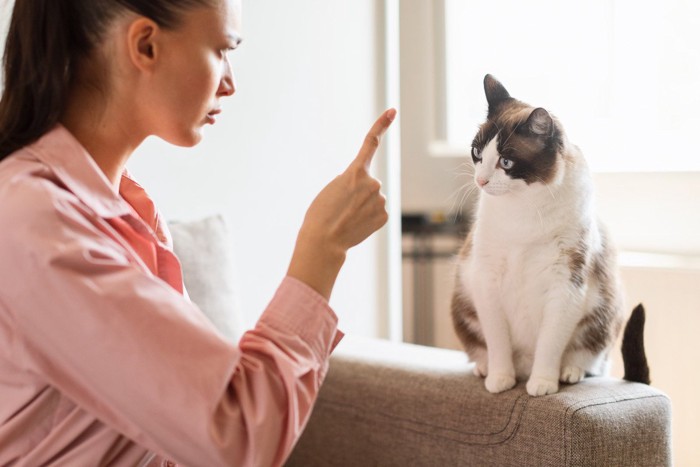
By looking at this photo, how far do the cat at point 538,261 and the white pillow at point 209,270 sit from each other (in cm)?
52

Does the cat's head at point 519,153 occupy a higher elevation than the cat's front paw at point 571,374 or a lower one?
higher

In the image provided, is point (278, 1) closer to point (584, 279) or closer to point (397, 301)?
point (397, 301)

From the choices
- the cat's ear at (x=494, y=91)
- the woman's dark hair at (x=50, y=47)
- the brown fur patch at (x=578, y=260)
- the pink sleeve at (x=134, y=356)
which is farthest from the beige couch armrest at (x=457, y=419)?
the woman's dark hair at (x=50, y=47)

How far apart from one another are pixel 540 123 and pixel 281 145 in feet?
3.11

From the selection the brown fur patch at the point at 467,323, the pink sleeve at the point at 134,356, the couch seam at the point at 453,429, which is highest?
the pink sleeve at the point at 134,356

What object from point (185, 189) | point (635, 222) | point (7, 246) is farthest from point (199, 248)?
point (635, 222)

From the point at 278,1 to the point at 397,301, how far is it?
3.03 feet

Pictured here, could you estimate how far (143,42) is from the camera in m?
0.81

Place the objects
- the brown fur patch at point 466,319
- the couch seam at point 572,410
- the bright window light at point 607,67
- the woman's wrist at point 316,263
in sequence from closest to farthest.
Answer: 1. the woman's wrist at point 316,263
2. the couch seam at point 572,410
3. the brown fur patch at point 466,319
4. the bright window light at point 607,67

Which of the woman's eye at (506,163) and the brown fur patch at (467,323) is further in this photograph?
the brown fur patch at (467,323)

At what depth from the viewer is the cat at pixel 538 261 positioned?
1.22 meters

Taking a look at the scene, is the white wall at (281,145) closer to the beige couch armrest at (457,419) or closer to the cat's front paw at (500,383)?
the beige couch armrest at (457,419)

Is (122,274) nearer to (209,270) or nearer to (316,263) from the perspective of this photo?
(316,263)

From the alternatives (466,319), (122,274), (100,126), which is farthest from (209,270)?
(122,274)
